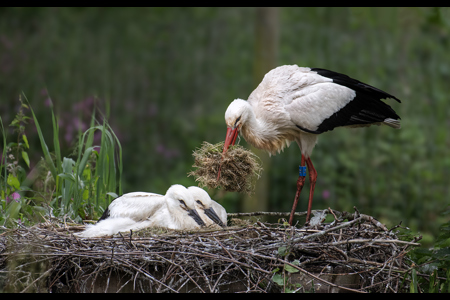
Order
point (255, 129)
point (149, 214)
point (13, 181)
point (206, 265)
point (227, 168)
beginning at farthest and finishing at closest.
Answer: point (255, 129) < point (13, 181) < point (227, 168) < point (149, 214) < point (206, 265)

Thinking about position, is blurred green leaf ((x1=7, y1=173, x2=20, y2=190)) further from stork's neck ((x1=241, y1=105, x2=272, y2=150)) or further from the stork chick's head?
stork's neck ((x1=241, y1=105, x2=272, y2=150))

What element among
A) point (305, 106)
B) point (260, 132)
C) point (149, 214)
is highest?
point (305, 106)

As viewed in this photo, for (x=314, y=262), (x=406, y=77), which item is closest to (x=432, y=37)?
(x=406, y=77)

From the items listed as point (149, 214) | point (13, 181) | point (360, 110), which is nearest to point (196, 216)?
point (149, 214)

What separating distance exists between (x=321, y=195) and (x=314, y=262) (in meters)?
2.83

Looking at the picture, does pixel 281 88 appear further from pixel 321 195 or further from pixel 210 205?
pixel 321 195

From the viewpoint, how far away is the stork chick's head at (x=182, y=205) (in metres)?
3.78

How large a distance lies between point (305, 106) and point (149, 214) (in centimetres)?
152

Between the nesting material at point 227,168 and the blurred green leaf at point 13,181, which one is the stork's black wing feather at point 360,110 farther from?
the blurred green leaf at point 13,181

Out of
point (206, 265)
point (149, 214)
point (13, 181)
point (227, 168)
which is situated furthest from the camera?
point (13, 181)

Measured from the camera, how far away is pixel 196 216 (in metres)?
3.81

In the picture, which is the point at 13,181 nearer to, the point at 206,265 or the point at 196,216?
the point at 196,216

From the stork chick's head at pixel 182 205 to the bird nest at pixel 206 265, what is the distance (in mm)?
537

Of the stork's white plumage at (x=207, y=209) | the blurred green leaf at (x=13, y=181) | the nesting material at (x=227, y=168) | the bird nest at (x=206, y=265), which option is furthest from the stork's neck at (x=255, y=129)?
the blurred green leaf at (x=13, y=181)
